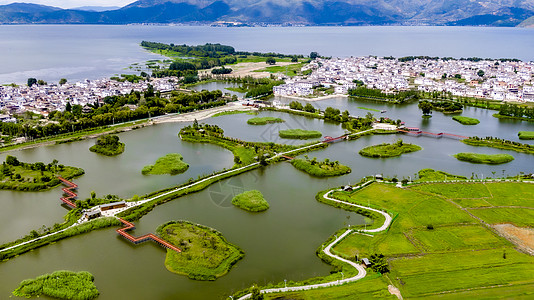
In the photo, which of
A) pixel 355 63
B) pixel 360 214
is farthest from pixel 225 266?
pixel 355 63

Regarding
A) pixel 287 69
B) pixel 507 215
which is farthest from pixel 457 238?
pixel 287 69

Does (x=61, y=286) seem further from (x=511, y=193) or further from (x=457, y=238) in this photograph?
(x=511, y=193)

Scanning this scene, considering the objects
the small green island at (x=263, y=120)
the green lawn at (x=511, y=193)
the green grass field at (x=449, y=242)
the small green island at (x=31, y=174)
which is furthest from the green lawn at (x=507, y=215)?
the small green island at (x=31, y=174)

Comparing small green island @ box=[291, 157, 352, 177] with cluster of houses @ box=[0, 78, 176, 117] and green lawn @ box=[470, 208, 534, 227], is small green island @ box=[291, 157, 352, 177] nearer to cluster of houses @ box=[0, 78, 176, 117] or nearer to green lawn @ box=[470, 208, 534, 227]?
green lawn @ box=[470, 208, 534, 227]

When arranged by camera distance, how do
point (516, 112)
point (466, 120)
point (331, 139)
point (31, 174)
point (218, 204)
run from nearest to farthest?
point (218, 204), point (31, 174), point (331, 139), point (466, 120), point (516, 112)

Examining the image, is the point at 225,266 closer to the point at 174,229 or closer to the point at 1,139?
the point at 174,229
